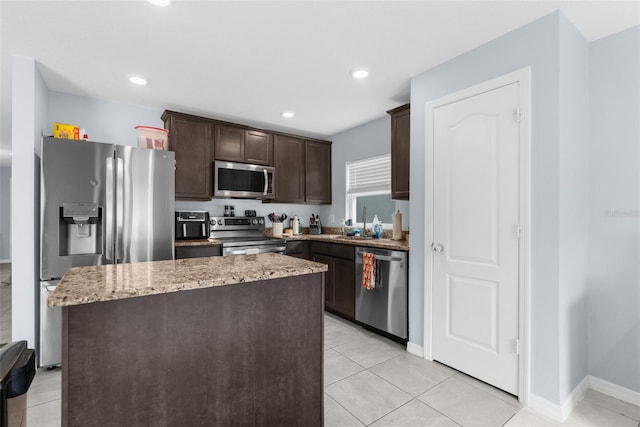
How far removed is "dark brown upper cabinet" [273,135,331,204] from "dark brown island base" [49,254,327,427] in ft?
9.30

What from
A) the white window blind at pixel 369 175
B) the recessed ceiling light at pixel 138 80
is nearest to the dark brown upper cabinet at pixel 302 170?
the white window blind at pixel 369 175

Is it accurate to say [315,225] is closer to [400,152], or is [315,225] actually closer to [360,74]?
[400,152]

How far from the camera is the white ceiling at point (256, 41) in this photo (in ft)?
6.35

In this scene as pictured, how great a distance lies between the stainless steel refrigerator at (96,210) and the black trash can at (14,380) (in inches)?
70.9

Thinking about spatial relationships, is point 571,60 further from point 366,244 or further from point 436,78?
point 366,244

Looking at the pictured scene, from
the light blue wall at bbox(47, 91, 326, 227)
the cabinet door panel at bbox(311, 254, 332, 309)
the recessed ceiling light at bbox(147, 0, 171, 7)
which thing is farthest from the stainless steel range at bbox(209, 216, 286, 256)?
the recessed ceiling light at bbox(147, 0, 171, 7)

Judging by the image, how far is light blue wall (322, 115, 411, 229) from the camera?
4023mm

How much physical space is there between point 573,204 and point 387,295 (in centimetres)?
163

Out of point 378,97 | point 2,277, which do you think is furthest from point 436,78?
point 2,277

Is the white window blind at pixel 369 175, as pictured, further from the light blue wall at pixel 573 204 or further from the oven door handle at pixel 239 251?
the light blue wall at pixel 573 204

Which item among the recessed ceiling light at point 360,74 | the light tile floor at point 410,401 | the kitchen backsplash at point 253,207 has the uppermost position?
the recessed ceiling light at point 360,74

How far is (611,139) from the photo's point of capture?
7.16 ft

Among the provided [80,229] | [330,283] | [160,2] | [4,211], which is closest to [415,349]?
[330,283]

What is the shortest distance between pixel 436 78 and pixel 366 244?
1.62 m
